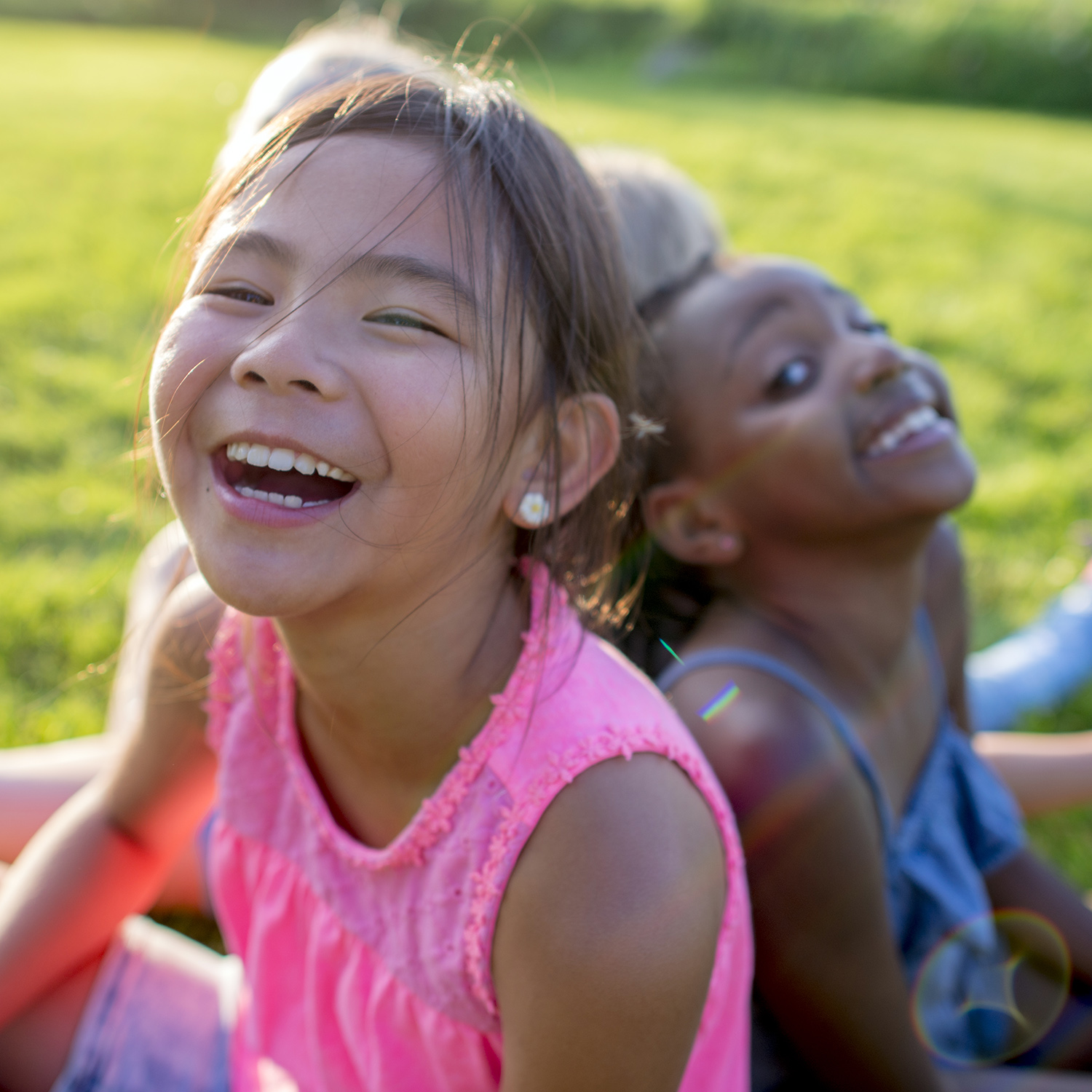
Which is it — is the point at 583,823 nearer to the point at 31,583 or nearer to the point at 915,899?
the point at 915,899

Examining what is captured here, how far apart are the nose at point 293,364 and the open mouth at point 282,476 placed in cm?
7

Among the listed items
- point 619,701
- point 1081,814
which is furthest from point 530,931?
point 1081,814

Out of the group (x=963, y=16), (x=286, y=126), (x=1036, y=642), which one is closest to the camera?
(x=286, y=126)

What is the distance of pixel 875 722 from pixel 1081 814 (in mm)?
1226

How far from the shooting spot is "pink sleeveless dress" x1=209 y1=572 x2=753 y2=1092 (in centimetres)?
128

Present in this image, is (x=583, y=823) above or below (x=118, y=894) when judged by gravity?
above

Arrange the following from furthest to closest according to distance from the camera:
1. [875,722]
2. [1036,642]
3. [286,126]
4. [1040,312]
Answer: [1040,312] < [1036,642] < [875,722] < [286,126]

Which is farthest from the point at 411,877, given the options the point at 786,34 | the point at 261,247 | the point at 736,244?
the point at 786,34

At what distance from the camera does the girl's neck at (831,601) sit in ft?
6.25

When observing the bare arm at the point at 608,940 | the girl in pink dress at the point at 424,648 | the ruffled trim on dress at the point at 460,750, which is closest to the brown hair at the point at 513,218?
the girl in pink dress at the point at 424,648

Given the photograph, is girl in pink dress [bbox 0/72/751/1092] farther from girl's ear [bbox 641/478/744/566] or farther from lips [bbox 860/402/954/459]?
lips [bbox 860/402/954/459]

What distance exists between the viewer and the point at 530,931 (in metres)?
1.20

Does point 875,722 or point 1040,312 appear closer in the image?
point 875,722

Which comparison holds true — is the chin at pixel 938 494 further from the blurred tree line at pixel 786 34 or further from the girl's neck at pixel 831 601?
the blurred tree line at pixel 786 34
